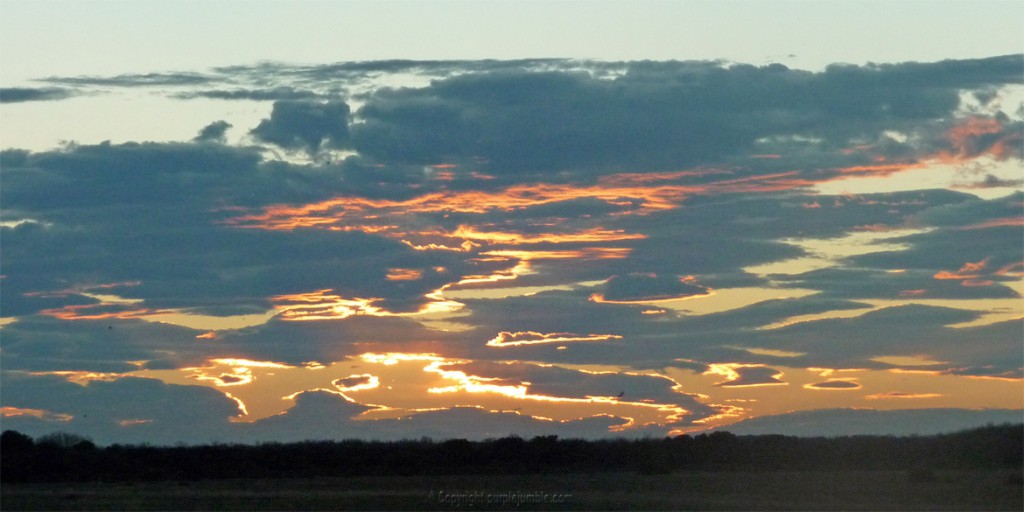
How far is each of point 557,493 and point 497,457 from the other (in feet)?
91.3

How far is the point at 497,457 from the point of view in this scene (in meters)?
85.4

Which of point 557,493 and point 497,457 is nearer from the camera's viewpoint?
point 557,493

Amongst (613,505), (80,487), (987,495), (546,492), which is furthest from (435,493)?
(987,495)

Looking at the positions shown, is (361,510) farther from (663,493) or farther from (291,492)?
(663,493)

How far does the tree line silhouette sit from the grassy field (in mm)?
5313

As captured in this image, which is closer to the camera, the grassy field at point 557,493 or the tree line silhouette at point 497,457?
the grassy field at point 557,493

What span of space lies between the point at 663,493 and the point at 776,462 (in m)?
28.0

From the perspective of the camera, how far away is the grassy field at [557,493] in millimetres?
51750

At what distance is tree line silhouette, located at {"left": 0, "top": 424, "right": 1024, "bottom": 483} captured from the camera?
73562 mm

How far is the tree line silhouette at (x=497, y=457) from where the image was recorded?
73562 mm

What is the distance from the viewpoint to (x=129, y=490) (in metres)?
61.2

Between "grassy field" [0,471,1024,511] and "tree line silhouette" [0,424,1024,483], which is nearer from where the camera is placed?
"grassy field" [0,471,1024,511]

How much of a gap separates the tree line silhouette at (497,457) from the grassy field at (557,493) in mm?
5313

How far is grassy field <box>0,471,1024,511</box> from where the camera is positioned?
170 feet
